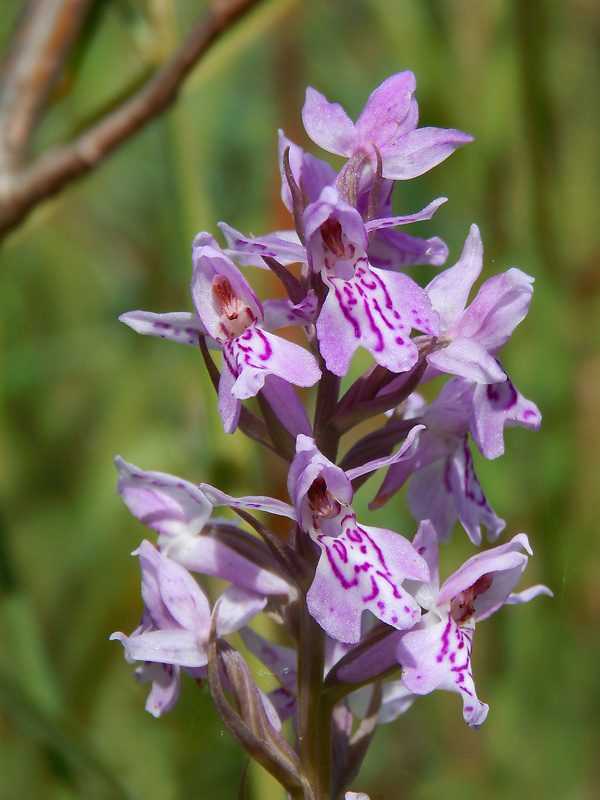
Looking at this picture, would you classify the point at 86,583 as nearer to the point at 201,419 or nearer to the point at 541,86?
the point at 201,419

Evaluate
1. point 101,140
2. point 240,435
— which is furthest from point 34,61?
point 240,435

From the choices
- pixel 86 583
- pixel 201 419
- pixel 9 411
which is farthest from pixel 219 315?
pixel 9 411

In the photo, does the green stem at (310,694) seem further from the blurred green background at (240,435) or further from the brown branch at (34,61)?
the brown branch at (34,61)

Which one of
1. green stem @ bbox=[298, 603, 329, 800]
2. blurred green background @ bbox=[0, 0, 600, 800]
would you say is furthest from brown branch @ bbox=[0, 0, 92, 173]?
green stem @ bbox=[298, 603, 329, 800]

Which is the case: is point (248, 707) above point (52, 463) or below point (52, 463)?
above

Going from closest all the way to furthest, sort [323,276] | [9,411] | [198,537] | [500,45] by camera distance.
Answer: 1. [323,276]
2. [198,537]
3. [500,45]
4. [9,411]

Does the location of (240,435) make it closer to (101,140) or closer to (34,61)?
(101,140)

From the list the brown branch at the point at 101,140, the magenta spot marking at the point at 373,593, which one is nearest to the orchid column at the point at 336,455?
the magenta spot marking at the point at 373,593
